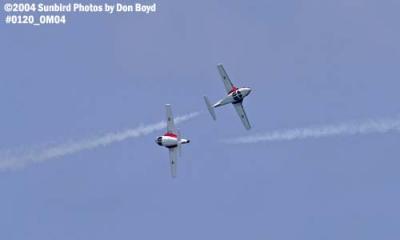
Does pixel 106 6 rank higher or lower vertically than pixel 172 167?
higher

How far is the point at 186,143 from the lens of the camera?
197 metres

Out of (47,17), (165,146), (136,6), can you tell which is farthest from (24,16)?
(165,146)

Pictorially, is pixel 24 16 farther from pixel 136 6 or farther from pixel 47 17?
pixel 136 6

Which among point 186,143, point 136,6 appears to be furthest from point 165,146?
point 136,6

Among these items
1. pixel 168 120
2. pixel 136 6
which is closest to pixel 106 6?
pixel 136 6

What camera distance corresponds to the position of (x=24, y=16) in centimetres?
19712

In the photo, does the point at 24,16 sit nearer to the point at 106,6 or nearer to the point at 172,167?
the point at 106,6

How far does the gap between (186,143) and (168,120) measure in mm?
5662

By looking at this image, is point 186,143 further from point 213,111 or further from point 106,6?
point 106,6

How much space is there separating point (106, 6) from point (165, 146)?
24.1 m

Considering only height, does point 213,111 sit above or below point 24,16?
below

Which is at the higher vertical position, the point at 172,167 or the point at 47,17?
the point at 47,17

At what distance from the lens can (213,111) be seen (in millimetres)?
197375

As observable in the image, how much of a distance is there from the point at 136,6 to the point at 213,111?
812 inches
